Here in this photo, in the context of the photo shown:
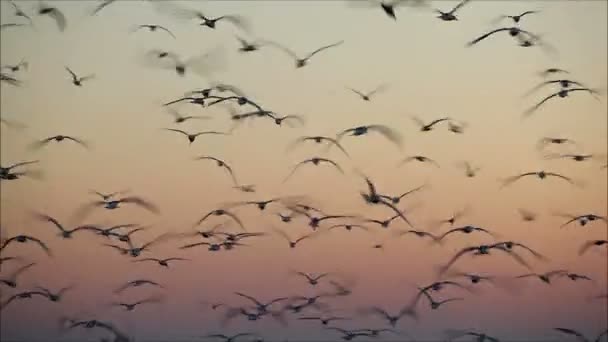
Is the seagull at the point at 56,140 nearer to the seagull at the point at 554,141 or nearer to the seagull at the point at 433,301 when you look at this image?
the seagull at the point at 433,301

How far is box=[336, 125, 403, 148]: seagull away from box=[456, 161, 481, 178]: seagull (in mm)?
133

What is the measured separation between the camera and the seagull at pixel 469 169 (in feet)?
4.06

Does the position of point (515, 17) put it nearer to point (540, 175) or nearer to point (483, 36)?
point (483, 36)

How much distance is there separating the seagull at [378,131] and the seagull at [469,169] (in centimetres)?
13

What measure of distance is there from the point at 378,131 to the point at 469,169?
0.20 metres

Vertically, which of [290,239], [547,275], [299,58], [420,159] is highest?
[299,58]

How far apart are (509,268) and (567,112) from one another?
1.11 feet

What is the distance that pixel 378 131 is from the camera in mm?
1222

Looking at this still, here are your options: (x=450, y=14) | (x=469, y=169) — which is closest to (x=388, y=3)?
(x=450, y=14)

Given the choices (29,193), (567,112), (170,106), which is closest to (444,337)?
(567,112)

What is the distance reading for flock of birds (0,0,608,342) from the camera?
1.20m

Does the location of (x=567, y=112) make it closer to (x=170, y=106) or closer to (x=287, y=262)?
(x=287, y=262)

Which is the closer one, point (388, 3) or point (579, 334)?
point (388, 3)

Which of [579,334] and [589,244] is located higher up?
[589,244]
